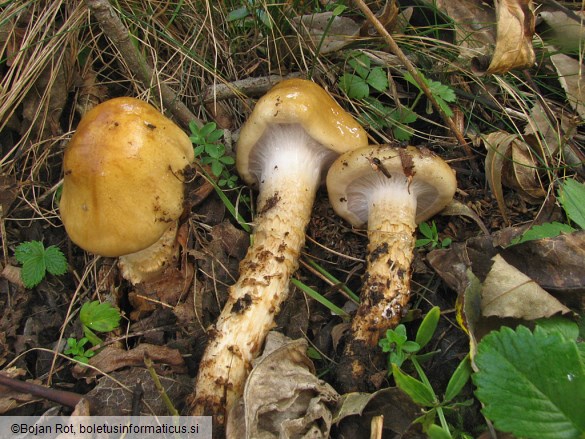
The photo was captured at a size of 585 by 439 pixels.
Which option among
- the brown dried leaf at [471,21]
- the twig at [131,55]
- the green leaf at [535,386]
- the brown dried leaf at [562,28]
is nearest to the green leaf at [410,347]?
the green leaf at [535,386]

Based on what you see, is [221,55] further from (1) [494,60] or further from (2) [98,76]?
(1) [494,60]

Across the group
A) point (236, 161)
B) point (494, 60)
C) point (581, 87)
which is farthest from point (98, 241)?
point (581, 87)

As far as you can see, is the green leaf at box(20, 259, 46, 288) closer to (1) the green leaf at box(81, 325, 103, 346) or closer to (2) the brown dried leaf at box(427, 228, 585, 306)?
(1) the green leaf at box(81, 325, 103, 346)

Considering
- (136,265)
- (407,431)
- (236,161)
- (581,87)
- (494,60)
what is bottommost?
(407,431)

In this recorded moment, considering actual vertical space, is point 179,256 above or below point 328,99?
below

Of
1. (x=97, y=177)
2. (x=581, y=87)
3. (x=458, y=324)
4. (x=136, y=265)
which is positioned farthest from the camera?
(x=581, y=87)

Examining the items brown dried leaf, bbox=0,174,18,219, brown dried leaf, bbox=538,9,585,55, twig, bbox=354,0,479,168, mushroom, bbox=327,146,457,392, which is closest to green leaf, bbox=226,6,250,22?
twig, bbox=354,0,479,168
